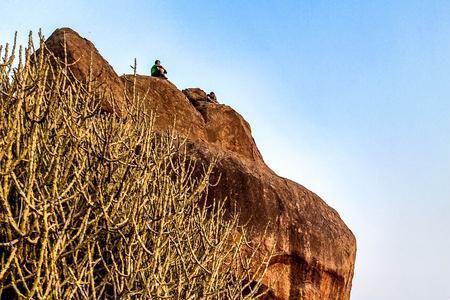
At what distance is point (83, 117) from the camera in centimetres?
575

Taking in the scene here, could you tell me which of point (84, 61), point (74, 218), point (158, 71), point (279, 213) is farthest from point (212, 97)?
point (74, 218)

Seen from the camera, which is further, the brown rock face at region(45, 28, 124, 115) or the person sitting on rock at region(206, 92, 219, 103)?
the person sitting on rock at region(206, 92, 219, 103)

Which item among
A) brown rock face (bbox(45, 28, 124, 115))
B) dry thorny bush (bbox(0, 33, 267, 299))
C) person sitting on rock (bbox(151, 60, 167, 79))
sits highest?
person sitting on rock (bbox(151, 60, 167, 79))

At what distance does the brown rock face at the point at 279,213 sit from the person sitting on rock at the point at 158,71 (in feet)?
5.78

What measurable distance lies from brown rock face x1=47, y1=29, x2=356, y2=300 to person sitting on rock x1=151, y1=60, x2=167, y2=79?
1761 mm

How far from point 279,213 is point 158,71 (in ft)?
23.0

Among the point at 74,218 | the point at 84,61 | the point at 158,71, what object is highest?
the point at 158,71

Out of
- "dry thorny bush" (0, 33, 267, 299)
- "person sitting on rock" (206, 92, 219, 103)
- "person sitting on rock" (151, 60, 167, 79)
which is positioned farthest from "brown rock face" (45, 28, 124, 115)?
"dry thorny bush" (0, 33, 267, 299)

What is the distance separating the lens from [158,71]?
17469 millimetres

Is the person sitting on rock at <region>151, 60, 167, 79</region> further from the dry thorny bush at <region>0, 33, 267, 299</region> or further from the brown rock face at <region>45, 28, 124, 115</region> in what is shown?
the dry thorny bush at <region>0, 33, 267, 299</region>

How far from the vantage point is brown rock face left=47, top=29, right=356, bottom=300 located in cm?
1212

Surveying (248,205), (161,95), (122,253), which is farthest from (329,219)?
(122,253)

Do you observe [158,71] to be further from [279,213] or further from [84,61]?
[279,213]

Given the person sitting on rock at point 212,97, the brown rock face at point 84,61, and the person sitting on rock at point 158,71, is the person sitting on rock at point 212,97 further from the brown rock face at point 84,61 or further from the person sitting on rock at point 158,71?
the brown rock face at point 84,61
